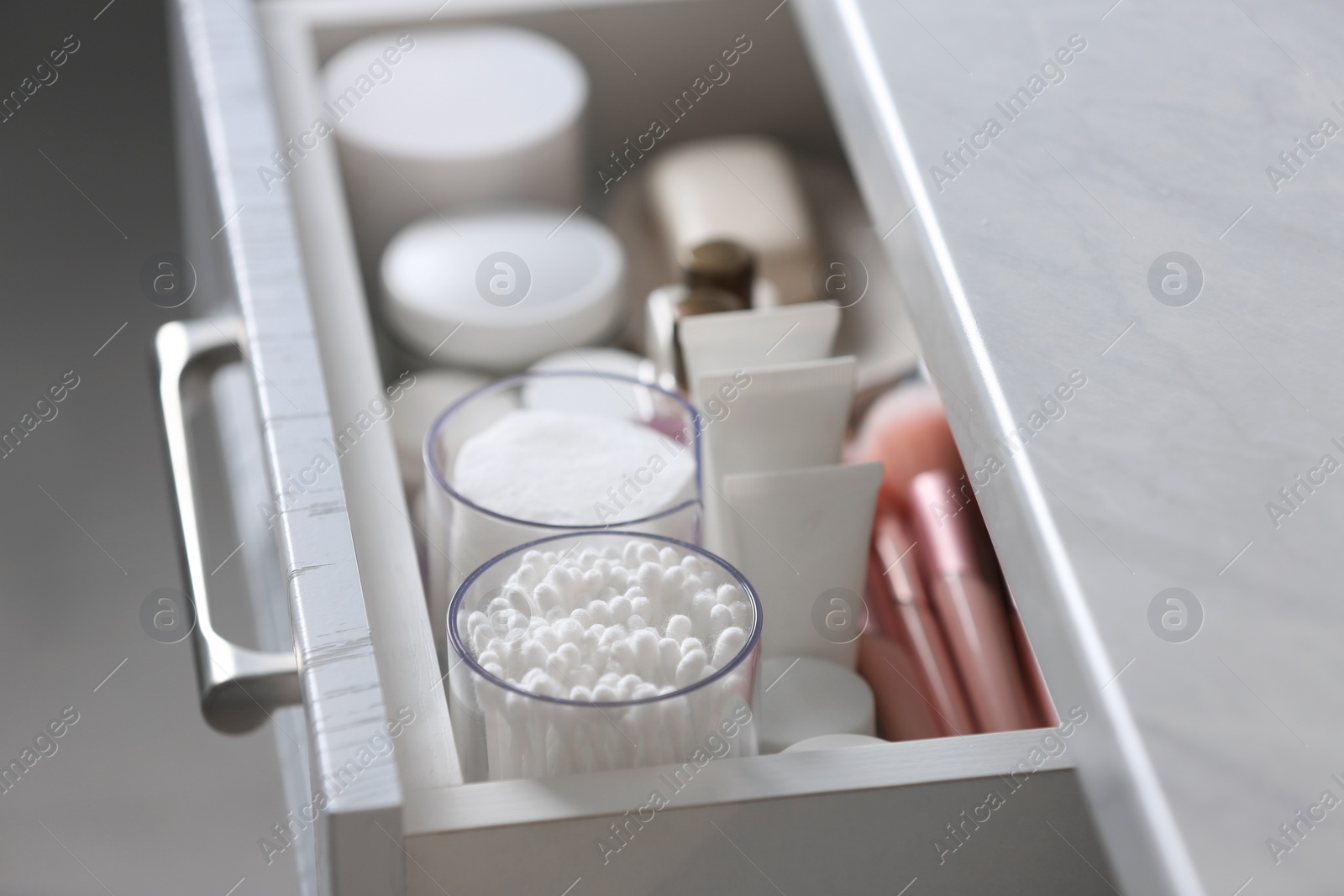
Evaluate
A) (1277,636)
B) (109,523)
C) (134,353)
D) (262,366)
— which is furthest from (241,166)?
(134,353)

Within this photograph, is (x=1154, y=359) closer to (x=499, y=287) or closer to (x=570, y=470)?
(x=570, y=470)

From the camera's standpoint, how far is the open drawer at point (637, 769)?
371mm

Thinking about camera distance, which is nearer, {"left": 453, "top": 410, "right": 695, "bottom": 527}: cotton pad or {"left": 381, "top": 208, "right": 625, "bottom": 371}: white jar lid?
{"left": 453, "top": 410, "right": 695, "bottom": 527}: cotton pad

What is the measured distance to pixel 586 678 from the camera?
1.37 ft

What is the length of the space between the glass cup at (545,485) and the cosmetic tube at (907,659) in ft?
0.42

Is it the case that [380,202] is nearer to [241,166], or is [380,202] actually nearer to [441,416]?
[241,166]

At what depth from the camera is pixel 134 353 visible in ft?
4.26

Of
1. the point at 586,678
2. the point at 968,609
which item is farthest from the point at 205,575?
the point at 968,609

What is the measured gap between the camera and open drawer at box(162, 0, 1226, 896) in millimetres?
371

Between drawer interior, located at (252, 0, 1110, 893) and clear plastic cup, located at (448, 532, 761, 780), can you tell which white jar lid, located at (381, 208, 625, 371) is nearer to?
drawer interior, located at (252, 0, 1110, 893)

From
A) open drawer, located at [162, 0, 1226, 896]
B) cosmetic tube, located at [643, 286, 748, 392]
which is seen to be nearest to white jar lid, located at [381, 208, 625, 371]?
cosmetic tube, located at [643, 286, 748, 392]

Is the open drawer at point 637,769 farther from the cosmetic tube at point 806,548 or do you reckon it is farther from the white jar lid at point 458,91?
the white jar lid at point 458,91

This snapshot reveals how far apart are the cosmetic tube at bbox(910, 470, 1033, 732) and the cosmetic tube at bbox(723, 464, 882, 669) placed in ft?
0.21

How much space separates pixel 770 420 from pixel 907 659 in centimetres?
14
